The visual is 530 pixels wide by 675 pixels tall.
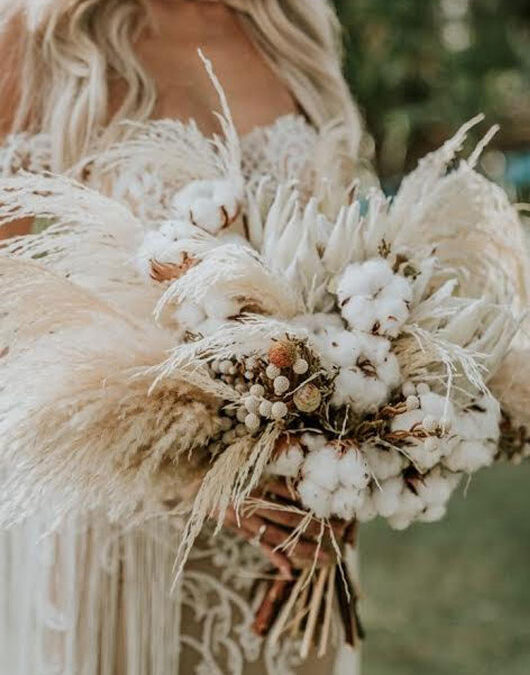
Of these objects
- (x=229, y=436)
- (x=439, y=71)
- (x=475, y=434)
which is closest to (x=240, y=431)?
(x=229, y=436)

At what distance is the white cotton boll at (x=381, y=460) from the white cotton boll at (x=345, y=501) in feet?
0.13

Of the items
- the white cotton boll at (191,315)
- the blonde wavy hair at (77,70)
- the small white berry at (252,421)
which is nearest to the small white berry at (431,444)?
the small white berry at (252,421)

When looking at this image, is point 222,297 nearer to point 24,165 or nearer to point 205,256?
point 205,256

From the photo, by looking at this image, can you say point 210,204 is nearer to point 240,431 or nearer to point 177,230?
point 177,230

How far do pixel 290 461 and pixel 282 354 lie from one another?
158mm

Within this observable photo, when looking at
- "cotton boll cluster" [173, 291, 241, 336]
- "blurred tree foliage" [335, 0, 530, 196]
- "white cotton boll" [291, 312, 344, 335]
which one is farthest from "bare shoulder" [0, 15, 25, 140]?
"blurred tree foliage" [335, 0, 530, 196]

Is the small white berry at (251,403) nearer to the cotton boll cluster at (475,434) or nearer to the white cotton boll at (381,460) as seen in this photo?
the white cotton boll at (381,460)

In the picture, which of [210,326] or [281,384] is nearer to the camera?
[281,384]

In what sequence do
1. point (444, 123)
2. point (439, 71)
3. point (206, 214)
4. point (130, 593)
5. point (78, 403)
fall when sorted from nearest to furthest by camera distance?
point (78, 403)
point (206, 214)
point (130, 593)
point (444, 123)
point (439, 71)

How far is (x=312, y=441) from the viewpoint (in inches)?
69.9

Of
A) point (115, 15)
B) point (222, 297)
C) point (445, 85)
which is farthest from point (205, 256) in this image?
point (445, 85)

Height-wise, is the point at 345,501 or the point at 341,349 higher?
the point at 341,349

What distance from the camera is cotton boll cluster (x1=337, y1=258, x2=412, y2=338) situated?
180 centimetres

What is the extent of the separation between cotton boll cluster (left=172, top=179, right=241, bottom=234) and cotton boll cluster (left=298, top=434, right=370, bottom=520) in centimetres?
35
